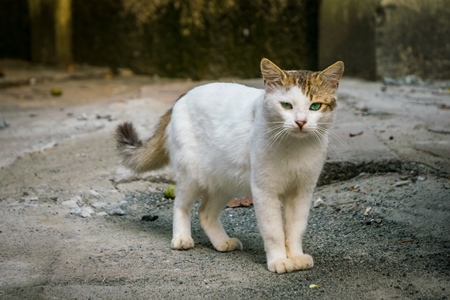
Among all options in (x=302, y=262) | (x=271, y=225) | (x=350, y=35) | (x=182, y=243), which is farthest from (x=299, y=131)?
(x=350, y=35)

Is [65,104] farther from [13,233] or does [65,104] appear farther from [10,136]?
[13,233]

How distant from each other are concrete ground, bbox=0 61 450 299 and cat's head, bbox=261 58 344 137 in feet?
0.80

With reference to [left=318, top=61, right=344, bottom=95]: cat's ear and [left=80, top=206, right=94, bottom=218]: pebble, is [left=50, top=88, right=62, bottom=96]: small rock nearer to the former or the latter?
[left=80, top=206, right=94, bottom=218]: pebble

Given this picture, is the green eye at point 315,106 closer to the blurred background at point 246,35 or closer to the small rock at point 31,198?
the small rock at point 31,198


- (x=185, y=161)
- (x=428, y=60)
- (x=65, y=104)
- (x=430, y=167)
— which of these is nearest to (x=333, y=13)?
(x=428, y=60)

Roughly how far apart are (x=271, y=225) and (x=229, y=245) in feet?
1.38

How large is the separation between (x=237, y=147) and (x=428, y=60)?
4.75 m

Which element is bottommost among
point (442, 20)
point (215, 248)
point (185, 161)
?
point (215, 248)

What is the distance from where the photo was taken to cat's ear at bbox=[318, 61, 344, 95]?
3.30 metres

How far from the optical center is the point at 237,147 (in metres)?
3.62

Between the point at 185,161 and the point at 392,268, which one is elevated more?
the point at 185,161

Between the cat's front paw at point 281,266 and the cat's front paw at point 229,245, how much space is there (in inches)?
16.7

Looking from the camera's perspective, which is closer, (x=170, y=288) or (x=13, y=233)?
(x=170, y=288)

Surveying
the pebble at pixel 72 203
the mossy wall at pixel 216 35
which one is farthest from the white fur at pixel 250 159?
the mossy wall at pixel 216 35
